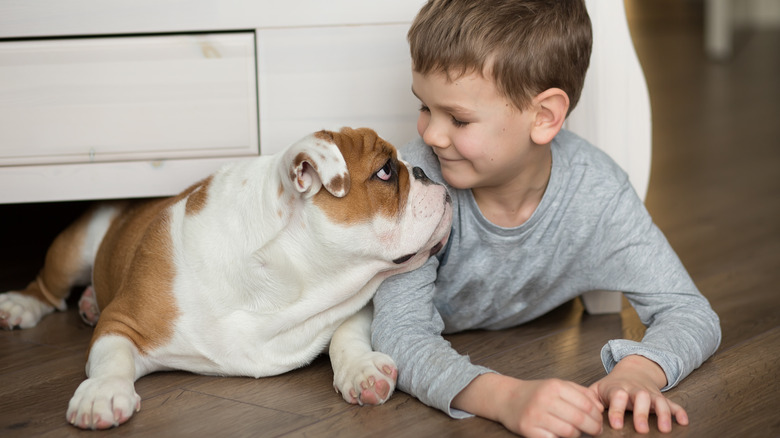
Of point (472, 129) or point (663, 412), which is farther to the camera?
point (472, 129)

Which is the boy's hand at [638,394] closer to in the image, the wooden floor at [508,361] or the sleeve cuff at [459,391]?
the wooden floor at [508,361]

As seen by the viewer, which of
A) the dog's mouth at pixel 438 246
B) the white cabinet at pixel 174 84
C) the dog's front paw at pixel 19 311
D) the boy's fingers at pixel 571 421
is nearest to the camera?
the boy's fingers at pixel 571 421

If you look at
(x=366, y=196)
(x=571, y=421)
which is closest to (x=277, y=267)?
(x=366, y=196)

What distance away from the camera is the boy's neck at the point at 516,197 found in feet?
4.97

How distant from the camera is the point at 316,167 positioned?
1213 mm

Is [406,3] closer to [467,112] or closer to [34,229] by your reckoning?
[467,112]

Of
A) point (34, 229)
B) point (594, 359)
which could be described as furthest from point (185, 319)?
point (34, 229)

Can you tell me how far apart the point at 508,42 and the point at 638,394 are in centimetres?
57

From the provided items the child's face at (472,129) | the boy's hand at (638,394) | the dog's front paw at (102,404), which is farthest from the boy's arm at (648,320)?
the dog's front paw at (102,404)

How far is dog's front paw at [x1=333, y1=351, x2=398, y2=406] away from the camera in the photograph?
49.3 inches

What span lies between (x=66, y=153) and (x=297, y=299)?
61 cm

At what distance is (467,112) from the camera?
A: 1.36 meters

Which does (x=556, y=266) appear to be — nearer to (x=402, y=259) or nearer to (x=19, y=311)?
(x=402, y=259)

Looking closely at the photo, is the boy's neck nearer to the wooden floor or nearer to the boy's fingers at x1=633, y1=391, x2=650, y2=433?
the wooden floor
